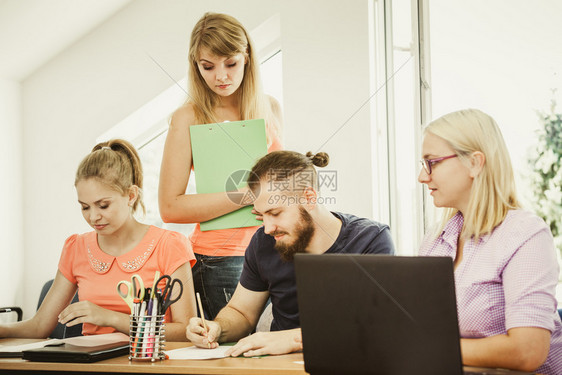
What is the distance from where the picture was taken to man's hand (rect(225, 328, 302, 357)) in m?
1.34

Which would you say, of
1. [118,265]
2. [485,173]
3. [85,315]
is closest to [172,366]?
[85,315]

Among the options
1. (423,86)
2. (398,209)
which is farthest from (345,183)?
(423,86)

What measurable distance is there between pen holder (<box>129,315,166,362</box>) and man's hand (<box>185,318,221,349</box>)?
0.44ft

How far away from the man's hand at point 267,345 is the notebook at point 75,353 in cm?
27

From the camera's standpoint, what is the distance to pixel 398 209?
255 cm

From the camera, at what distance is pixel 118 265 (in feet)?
6.02

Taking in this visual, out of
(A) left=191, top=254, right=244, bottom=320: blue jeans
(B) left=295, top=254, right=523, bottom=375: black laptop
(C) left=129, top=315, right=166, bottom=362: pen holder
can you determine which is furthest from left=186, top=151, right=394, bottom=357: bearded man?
(B) left=295, top=254, right=523, bottom=375: black laptop

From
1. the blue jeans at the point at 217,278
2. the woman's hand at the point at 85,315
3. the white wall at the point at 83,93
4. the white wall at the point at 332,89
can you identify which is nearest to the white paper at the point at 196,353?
the woman's hand at the point at 85,315

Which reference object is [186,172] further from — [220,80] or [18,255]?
[18,255]

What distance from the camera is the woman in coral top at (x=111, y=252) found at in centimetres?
180

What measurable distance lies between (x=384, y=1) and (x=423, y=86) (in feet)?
1.93

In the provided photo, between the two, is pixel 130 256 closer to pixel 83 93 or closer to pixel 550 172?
pixel 550 172

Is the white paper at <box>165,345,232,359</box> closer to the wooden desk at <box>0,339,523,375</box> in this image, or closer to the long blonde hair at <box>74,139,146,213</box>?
the wooden desk at <box>0,339,523,375</box>

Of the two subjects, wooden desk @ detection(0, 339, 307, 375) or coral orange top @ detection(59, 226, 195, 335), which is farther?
coral orange top @ detection(59, 226, 195, 335)
